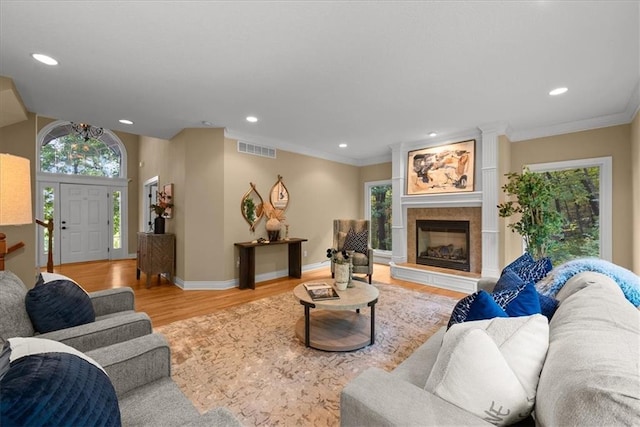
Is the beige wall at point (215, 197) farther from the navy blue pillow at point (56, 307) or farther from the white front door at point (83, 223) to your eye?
the white front door at point (83, 223)

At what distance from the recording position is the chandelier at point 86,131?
248 inches

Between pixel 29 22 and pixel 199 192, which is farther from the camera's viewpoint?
pixel 199 192

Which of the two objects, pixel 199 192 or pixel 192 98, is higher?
pixel 192 98

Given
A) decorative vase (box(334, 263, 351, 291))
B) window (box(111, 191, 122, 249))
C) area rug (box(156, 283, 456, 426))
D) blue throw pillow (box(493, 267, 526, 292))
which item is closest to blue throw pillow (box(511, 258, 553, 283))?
blue throw pillow (box(493, 267, 526, 292))

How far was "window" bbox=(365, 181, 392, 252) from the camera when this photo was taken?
642 cm

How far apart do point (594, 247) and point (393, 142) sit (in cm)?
340

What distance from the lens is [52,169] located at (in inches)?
246

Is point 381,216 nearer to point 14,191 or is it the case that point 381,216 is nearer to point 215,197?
point 215,197

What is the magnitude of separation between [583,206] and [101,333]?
5736mm

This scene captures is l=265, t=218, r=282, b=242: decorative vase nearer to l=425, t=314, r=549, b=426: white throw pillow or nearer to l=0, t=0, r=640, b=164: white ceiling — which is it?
l=0, t=0, r=640, b=164: white ceiling

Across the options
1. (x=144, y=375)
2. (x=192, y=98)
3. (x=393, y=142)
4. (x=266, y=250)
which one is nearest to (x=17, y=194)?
(x=144, y=375)

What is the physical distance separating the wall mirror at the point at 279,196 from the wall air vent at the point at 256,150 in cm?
46

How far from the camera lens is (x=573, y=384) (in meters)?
0.70

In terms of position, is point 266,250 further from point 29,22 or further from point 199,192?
point 29,22
